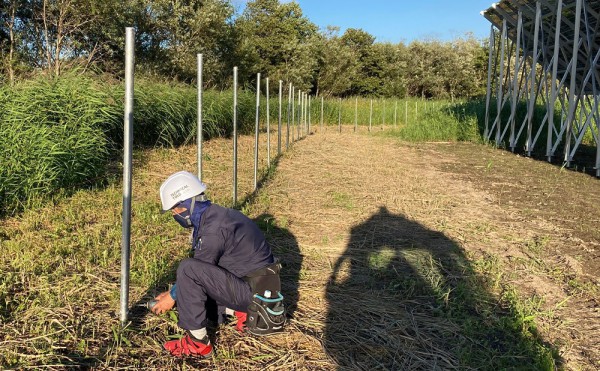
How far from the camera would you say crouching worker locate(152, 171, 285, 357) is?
2.43m

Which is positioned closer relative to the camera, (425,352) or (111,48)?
(425,352)

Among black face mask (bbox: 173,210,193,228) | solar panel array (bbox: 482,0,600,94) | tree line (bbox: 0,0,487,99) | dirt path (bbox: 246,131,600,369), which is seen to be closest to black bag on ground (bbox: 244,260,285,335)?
dirt path (bbox: 246,131,600,369)

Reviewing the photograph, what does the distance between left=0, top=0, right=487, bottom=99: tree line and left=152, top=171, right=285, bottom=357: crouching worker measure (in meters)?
5.90

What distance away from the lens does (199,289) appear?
247 cm

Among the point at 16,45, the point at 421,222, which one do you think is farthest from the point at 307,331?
the point at 16,45

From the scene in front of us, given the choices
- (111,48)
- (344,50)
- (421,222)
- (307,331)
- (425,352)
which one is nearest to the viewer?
(425,352)

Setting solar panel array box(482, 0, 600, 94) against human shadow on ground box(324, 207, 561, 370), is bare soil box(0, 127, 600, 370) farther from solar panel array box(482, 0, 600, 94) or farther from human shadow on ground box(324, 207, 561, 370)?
solar panel array box(482, 0, 600, 94)

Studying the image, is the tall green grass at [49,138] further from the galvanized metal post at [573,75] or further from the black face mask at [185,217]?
the galvanized metal post at [573,75]

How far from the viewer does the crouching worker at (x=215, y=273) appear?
2.43 metres

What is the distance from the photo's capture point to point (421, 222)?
516cm

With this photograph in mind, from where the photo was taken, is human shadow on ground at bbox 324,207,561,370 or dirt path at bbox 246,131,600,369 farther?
dirt path at bbox 246,131,600,369

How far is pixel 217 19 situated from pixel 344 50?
17291 millimetres

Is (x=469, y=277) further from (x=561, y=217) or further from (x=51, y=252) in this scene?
(x=51, y=252)

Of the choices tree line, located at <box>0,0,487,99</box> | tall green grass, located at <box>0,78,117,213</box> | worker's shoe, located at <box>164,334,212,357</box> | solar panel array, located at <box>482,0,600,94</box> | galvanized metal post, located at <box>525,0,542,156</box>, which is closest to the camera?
worker's shoe, located at <box>164,334,212,357</box>
